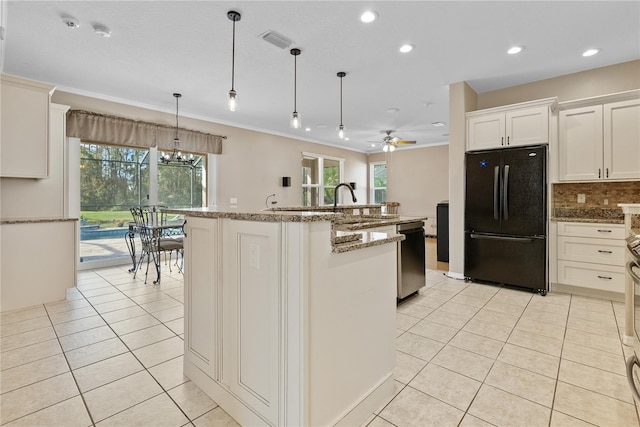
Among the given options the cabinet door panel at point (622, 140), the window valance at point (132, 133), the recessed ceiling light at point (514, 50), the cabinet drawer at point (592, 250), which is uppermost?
the recessed ceiling light at point (514, 50)

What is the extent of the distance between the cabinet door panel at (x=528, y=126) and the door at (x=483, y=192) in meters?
0.28

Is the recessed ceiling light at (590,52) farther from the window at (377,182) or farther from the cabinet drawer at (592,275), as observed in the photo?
the window at (377,182)

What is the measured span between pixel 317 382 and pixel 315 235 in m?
0.64

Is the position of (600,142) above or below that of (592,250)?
above

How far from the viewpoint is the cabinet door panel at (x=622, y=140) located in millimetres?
3234

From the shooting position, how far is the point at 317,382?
1292mm

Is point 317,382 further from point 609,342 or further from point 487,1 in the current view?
point 487,1

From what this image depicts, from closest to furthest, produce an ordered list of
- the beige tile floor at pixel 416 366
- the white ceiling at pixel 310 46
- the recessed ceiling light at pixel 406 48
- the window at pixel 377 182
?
the beige tile floor at pixel 416 366 → the white ceiling at pixel 310 46 → the recessed ceiling light at pixel 406 48 → the window at pixel 377 182

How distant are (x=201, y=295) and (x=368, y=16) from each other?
2625 millimetres

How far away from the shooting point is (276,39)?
298cm

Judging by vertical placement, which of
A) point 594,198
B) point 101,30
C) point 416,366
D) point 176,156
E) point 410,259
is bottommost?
point 416,366

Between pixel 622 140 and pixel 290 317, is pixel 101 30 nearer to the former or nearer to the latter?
pixel 290 317

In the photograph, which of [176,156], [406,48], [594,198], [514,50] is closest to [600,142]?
[594,198]

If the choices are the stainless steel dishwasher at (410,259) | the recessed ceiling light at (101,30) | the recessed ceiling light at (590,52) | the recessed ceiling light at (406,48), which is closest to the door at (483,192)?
the stainless steel dishwasher at (410,259)
